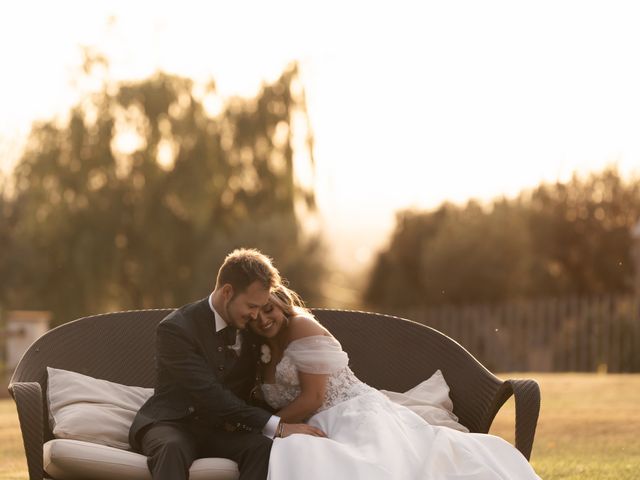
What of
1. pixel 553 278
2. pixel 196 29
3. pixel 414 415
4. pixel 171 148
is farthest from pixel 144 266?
pixel 414 415

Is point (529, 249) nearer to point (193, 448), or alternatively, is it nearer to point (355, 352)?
point (355, 352)

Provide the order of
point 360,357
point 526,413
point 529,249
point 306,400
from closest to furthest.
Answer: point 526,413 < point 306,400 < point 360,357 < point 529,249

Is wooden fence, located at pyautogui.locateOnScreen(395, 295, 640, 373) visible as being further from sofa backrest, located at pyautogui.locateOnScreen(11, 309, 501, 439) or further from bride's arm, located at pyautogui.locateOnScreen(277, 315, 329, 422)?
bride's arm, located at pyautogui.locateOnScreen(277, 315, 329, 422)

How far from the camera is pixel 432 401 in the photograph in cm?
557

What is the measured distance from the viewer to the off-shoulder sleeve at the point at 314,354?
5.09 meters

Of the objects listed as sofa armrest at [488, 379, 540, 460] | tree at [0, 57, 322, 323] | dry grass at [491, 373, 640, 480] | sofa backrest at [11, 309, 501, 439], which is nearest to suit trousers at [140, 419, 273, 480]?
sofa backrest at [11, 309, 501, 439]

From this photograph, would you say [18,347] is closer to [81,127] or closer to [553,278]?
[81,127]

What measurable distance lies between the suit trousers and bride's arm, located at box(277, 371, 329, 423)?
0.97ft

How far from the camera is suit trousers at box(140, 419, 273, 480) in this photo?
4574 mm

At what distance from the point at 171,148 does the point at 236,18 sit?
149 inches

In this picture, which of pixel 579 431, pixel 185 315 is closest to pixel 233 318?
pixel 185 315

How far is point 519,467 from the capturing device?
4.76m

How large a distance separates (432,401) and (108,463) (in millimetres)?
1684

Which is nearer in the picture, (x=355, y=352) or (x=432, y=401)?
(x=432, y=401)
